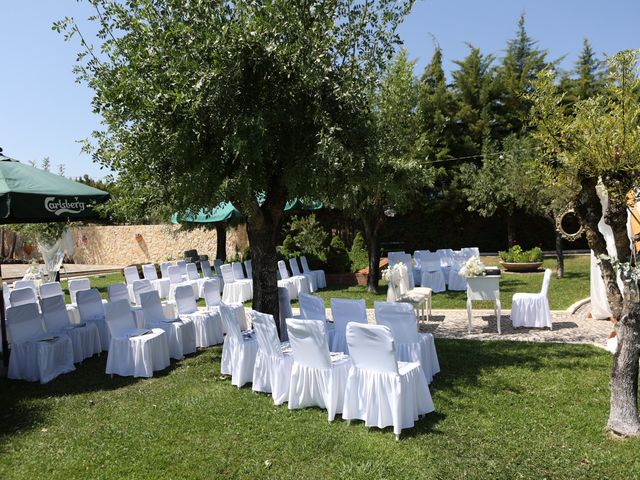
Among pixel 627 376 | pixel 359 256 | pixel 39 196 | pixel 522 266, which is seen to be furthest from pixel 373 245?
pixel 627 376

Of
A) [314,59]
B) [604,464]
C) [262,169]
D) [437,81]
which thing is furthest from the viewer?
[437,81]

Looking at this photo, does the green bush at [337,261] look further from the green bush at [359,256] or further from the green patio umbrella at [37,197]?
the green patio umbrella at [37,197]

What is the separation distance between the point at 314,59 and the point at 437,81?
831 inches

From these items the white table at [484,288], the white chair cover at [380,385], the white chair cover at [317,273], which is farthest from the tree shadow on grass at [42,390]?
the white chair cover at [317,273]

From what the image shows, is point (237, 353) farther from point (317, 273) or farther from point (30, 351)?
point (317, 273)

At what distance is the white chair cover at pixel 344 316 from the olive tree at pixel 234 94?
1.53 meters

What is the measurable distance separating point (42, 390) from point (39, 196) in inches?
95.4

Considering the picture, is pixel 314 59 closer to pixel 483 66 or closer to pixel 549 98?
pixel 549 98

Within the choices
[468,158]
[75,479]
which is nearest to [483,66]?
[468,158]

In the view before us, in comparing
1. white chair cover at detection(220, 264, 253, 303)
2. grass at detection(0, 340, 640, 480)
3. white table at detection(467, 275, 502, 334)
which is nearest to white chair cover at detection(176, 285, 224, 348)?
grass at detection(0, 340, 640, 480)

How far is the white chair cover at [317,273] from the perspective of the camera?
46.8 ft

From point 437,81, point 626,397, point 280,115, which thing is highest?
point 437,81

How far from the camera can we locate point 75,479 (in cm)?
430

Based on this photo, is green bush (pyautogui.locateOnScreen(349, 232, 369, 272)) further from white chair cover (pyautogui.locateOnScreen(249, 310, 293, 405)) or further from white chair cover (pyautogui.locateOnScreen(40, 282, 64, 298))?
white chair cover (pyautogui.locateOnScreen(249, 310, 293, 405))
